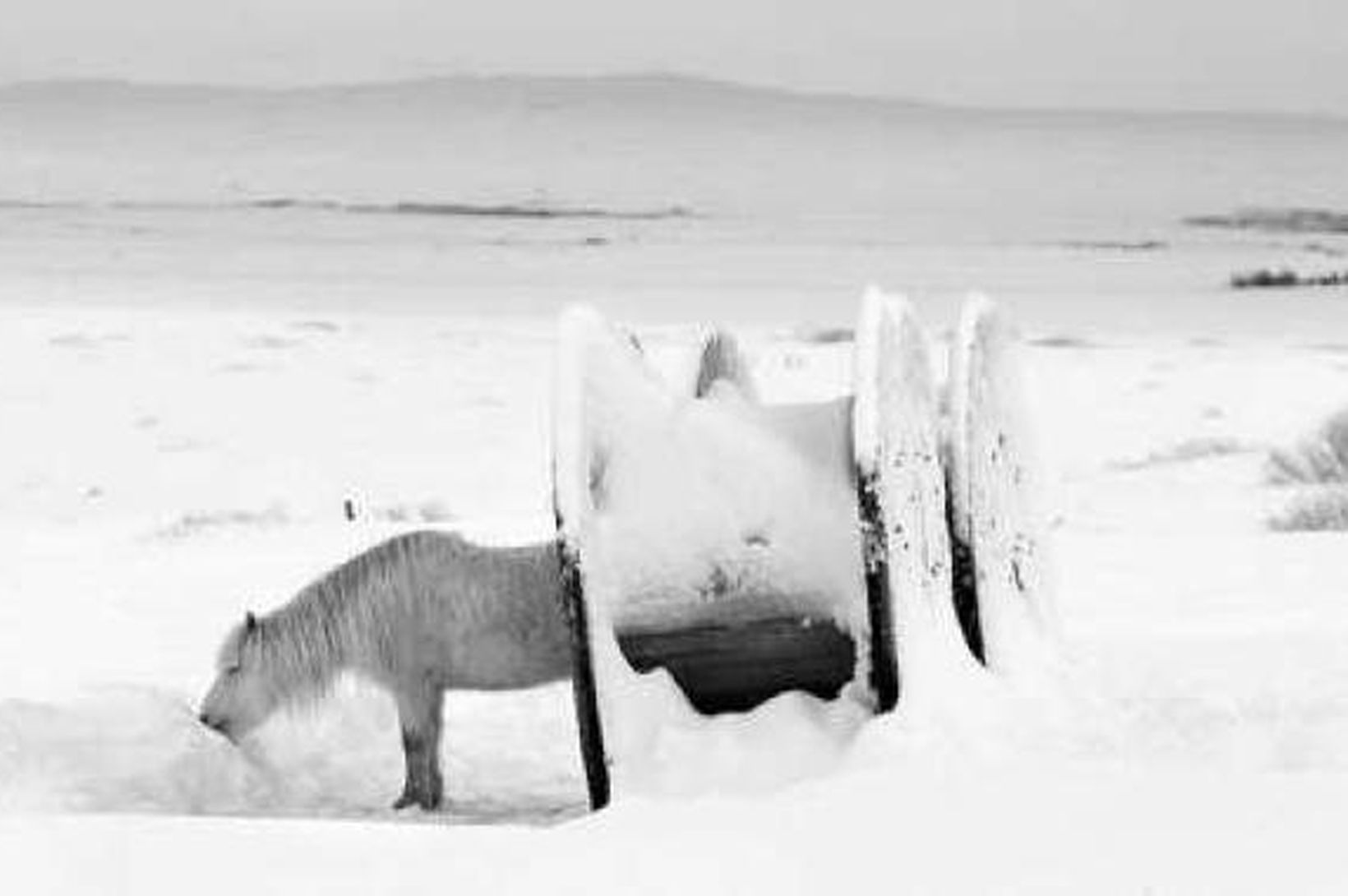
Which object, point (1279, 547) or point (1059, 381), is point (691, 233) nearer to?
point (1059, 381)

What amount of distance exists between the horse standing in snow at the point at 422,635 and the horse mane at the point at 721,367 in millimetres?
719

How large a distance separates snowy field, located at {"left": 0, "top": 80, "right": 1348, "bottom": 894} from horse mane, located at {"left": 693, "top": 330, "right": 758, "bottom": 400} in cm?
12

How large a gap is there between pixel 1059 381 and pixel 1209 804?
61.0 ft

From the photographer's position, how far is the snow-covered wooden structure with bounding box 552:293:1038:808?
547 cm

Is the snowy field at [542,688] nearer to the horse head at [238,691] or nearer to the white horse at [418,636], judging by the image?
the horse head at [238,691]

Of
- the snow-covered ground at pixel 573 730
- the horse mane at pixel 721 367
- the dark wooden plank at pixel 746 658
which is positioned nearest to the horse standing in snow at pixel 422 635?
the snow-covered ground at pixel 573 730

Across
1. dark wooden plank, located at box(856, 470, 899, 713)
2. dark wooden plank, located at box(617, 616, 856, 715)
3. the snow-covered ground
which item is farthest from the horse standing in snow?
dark wooden plank, located at box(856, 470, 899, 713)

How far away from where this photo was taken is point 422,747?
21.8ft

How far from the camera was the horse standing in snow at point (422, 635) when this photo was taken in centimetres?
668

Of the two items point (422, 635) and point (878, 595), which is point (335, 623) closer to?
point (422, 635)

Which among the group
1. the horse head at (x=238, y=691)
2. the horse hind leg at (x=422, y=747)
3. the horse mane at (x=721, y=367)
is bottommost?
the horse hind leg at (x=422, y=747)

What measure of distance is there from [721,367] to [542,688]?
1.90 metres

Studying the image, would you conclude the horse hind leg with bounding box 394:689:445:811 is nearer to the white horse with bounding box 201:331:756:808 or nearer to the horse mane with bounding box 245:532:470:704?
the white horse with bounding box 201:331:756:808

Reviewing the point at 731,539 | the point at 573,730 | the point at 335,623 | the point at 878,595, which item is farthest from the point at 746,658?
the point at 573,730
